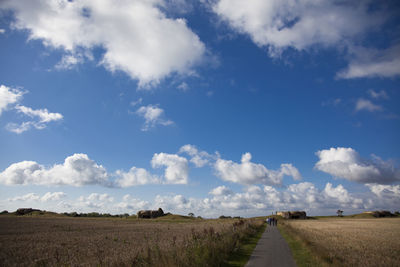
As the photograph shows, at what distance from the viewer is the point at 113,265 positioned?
36.0 feet

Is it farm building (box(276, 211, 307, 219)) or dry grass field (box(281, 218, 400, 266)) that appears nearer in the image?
dry grass field (box(281, 218, 400, 266))

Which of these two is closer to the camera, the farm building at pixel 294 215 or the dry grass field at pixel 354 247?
the dry grass field at pixel 354 247

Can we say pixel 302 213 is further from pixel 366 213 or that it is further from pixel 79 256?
pixel 79 256

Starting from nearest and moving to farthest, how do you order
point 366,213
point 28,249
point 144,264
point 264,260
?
1. point 144,264
2. point 264,260
3. point 28,249
4. point 366,213

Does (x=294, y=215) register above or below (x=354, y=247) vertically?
below

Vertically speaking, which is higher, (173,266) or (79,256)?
(173,266)

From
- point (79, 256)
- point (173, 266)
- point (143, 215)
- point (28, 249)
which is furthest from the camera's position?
point (143, 215)

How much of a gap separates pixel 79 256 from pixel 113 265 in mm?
8269

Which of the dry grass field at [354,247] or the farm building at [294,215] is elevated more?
the dry grass field at [354,247]

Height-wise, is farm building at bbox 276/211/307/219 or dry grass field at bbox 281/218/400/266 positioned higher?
dry grass field at bbox 281/218/400/266

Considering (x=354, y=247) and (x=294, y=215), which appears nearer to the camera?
(x=354, y=247)

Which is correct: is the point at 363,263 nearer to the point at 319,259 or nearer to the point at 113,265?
the point at 319,259

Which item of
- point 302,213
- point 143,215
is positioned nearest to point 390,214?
point 302,213

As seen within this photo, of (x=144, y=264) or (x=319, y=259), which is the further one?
(x=319, y=259)
